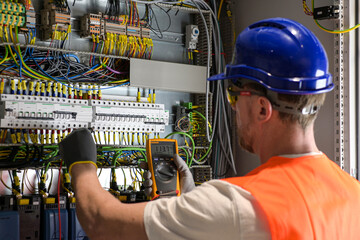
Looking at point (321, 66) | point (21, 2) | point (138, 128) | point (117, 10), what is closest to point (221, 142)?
point (138, 128)

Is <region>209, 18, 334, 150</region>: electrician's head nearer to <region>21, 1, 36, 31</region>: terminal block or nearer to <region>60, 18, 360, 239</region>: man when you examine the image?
<region>60, 18, 360, 239</region>: man

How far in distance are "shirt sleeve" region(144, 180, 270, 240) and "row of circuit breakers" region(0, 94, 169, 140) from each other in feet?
5.95

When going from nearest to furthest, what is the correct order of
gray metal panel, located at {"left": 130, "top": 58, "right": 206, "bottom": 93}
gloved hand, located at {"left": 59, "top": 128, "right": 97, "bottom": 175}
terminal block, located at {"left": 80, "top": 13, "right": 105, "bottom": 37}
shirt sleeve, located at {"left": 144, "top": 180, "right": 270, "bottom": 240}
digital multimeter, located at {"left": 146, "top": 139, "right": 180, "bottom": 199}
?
shirt sleeve, located at {"left": 144, "top": 180, "right": 270, "bottom": 240}
gloved hand, located at {"left": 59, "top": 128, "right": 97, "bottom": 175}
digital multimeter, located at {"left": 146, "top": 139, "right": 180, "bottom": 199}
terminal block, located at {"left": 80, "top": 13, "right": 105, "bottom": 37}
gray metal panel, located at {"left": 130, "top": 58, "right": 206, "bottom": 93}

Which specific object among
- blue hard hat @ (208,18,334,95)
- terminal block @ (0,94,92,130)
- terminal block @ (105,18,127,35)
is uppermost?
terminal block @ (105,18,127,35)

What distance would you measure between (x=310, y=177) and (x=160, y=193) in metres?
1.59

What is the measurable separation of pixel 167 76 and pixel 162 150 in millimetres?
758

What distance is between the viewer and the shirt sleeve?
974 millimetres

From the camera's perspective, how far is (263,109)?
3.82 feet

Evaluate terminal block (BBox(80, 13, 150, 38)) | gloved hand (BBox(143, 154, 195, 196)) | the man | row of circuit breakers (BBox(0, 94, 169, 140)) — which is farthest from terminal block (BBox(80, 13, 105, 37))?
the man

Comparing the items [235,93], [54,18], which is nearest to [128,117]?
[54,18]

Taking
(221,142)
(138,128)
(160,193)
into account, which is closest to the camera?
(160,193)

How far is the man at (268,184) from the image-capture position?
99 cm

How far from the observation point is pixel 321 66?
3.86ft

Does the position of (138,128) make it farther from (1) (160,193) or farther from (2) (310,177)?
(2) (310,177)
